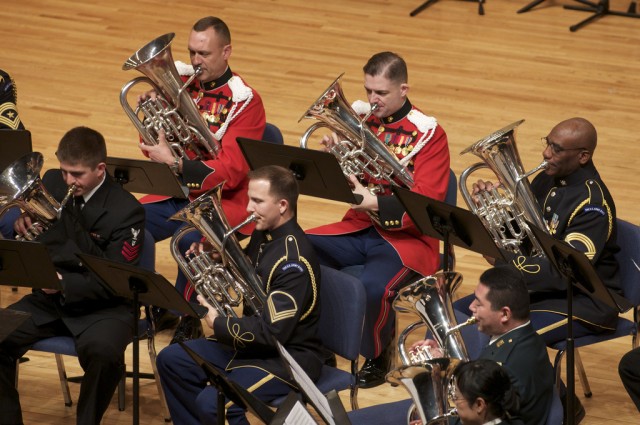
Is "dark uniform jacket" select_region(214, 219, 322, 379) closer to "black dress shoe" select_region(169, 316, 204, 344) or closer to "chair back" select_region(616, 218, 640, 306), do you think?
"black dress shoe" select_region(169, 316, 204, 344)

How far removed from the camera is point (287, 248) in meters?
4.27

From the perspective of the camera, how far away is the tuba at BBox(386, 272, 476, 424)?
355 cm

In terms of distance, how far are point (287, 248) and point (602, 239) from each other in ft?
4.50

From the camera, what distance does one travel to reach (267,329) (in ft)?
13.6

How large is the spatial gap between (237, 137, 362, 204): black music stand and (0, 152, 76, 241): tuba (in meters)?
0.82

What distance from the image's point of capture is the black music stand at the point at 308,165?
468 cm

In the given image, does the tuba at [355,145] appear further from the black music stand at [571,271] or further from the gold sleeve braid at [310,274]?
the black music stand at [571,271]

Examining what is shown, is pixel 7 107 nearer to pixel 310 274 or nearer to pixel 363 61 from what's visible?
pixel 310 274

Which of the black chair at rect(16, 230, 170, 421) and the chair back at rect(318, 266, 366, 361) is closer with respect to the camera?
the chair back at rect(318, 266, 366, 361)

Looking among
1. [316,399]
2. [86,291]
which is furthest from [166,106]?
[316,399]

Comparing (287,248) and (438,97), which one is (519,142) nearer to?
(438,97)

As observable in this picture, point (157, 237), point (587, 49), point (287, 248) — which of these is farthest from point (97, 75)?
point (287, 248)

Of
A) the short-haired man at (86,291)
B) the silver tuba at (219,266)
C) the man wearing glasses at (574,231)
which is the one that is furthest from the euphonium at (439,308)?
the short-haired man at (86,291)

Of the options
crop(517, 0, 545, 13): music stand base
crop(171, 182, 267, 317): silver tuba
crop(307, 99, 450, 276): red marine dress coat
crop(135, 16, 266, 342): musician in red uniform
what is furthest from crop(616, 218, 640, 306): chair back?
Answer: crop(517, 0, 545, 13): music stand base
